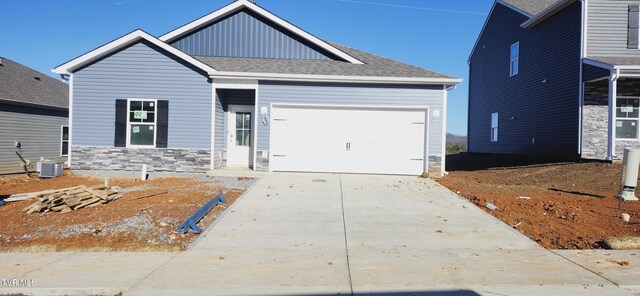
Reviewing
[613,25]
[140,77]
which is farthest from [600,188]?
[140,77]

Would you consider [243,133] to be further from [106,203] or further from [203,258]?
[203,258]

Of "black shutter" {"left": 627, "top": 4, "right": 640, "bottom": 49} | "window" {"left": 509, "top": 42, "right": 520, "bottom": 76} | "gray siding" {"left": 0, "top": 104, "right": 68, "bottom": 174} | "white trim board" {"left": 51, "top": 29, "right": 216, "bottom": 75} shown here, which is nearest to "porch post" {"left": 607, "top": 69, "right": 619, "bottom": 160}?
"black shutter" {"left": 627, "top": 4, "right": 640, "bottom": 49}

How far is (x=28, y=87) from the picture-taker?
21.0 meters

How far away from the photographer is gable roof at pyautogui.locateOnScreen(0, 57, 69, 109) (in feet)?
62.4

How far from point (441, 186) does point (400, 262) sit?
656cm

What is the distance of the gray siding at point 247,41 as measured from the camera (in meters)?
16.2

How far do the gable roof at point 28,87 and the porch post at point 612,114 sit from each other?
22.9m

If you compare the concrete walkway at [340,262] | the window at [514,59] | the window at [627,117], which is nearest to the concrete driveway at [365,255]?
the concrete walkway at [340,262]

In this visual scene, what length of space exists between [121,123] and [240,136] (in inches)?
152

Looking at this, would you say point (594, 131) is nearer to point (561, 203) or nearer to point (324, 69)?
point (561, 203)

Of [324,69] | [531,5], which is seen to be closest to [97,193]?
[324,69]

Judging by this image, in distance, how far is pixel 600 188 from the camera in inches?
453

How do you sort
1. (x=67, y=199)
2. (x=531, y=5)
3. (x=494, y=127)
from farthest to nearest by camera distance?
(x=494, y=127) < (x=531, y=5) < (x=67, y=199)

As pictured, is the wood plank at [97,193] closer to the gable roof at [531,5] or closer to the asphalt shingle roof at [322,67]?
the asphalt shingle roof at [322,67]
